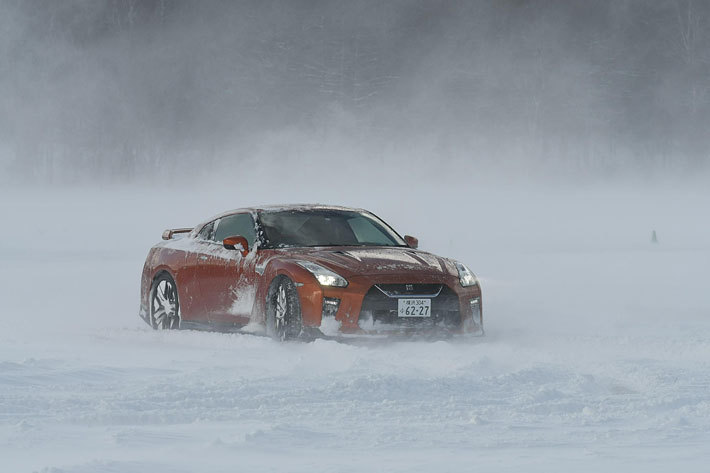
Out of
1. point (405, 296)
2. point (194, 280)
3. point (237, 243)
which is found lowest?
point (405, 296)

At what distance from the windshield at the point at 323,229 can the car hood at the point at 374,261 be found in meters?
0.29

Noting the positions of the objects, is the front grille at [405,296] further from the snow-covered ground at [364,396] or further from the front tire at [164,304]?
the front tire at [164,304]

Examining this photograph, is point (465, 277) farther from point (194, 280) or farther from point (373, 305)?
point (194, 280)

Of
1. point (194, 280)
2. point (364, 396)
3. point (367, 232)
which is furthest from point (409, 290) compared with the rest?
point (364, 396)

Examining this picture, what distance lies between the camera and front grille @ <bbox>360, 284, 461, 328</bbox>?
9.15 metres

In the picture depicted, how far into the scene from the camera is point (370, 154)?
167m

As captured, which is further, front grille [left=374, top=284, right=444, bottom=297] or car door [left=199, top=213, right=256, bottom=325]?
car door [left=199, top=213, right=256, bottom=325]

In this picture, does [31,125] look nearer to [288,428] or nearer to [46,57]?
[46,57]

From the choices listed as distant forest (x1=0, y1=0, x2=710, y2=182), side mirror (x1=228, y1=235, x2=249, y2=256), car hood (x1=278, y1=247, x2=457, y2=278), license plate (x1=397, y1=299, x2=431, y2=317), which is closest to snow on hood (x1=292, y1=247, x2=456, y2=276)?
car hood (x1=278, y1=247, x2=457, y2=278)

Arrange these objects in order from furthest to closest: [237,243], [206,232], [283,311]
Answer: [206,232]
[237,243]
[283,311]

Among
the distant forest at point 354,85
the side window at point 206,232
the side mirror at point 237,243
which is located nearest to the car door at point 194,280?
the side window at point 206,232

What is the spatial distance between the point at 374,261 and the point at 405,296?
45 centimetres

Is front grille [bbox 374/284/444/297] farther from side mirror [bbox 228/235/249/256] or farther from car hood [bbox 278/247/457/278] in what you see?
side mirror [bbox 228/235/249/256]

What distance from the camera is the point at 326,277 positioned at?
9.18m
